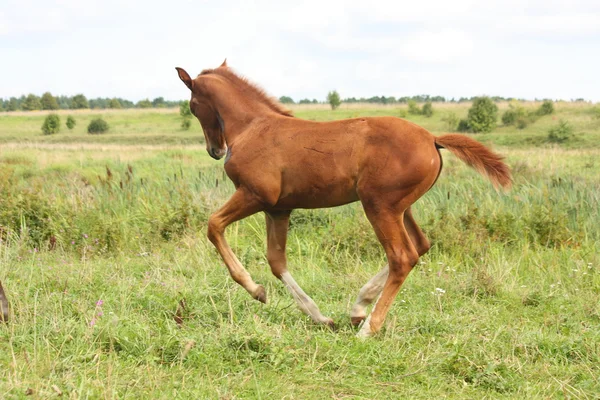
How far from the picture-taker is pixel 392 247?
4.79 metres

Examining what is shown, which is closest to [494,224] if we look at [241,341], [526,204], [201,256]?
[526,204]

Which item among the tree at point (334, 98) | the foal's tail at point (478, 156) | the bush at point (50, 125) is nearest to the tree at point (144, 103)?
the tree at point (334, 98)

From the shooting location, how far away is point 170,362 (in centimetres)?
412

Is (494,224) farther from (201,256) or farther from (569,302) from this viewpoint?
(201,256)

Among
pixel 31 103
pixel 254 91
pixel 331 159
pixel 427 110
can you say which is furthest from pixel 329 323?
pixel 31 103

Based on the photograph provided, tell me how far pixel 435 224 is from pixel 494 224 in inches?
31.3

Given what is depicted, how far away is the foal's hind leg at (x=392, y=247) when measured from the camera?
4.75 m

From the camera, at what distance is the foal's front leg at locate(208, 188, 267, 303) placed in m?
4.89

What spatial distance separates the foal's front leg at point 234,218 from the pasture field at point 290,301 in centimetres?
22

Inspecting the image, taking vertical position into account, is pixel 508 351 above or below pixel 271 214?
below

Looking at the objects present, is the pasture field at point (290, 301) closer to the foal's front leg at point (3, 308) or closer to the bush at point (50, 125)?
the foal's front leg at point (3, 308)

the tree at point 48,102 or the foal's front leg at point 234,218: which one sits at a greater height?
the tree at point 48,102

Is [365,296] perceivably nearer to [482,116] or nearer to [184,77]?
[184,77]

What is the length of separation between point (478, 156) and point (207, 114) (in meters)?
2.30
